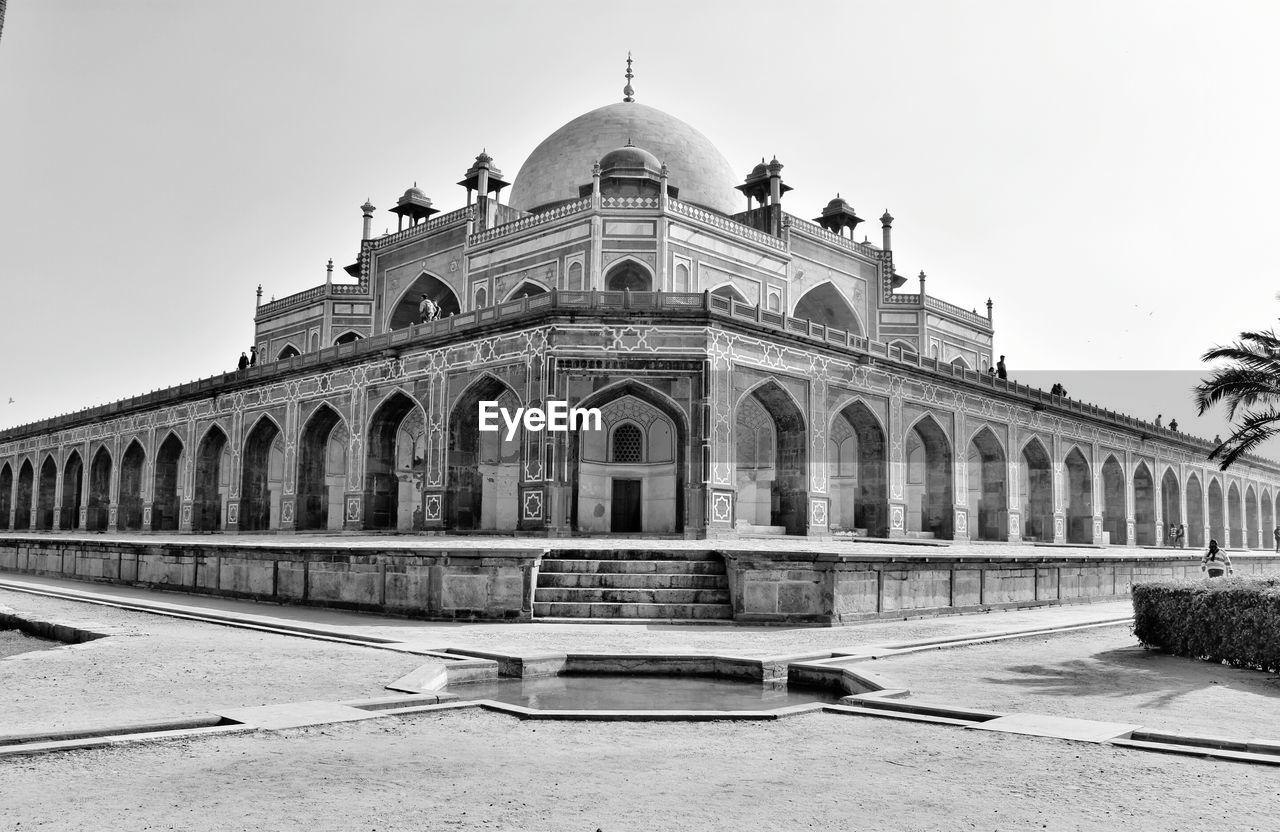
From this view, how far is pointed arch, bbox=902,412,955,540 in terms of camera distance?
85.0ft

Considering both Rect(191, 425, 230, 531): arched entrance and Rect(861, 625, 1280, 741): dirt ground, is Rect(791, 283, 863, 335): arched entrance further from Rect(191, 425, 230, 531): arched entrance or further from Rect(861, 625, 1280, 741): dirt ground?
Rect(861, 625, 1280, 741): dirt ground

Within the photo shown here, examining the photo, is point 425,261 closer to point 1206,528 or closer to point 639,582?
point 639,582

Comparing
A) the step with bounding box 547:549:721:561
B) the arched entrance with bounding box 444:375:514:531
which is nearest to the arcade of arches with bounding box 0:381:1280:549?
the arched entrance with bounding box 444:375:514:531

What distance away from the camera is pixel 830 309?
3023 cm

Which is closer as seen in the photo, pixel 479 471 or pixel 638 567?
pixel 638 567

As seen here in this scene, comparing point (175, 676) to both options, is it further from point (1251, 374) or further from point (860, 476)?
point (860, 476)

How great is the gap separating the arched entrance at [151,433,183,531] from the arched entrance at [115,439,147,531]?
1.22m

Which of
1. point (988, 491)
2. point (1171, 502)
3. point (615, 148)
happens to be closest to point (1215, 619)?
point (988, 491)

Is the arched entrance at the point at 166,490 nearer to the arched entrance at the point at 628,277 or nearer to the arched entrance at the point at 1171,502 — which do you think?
the arched entrance at the point at 628,277

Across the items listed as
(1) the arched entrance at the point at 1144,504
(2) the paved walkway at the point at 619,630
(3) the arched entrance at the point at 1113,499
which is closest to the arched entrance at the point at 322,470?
(2) the paved walkway at the point at 619,630

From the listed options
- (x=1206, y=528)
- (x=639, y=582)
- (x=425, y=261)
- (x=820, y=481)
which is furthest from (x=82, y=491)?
(x=1206, y=528)

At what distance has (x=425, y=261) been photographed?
29.6 meters

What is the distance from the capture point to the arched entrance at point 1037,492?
97.5 feet

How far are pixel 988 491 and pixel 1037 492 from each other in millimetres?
2580
